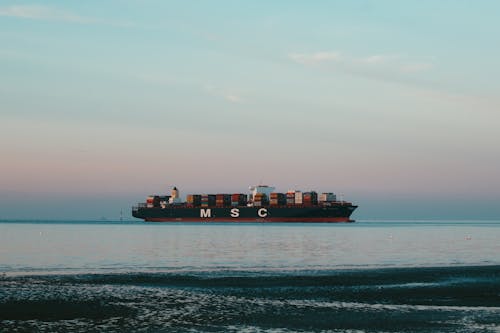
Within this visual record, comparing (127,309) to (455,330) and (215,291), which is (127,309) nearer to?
(215,291)

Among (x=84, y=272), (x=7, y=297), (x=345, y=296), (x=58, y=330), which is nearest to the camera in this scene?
(x=58, y=330)

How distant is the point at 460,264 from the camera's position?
64438mm

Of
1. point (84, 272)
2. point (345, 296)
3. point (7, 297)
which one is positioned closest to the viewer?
point (7, 297)

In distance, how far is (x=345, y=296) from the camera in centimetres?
3819

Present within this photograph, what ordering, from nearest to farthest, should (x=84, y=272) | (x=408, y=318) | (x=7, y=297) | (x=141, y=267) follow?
(x=408, y=318)
(x=7, y=297)
(x=84, y=272)
(x=141, y=267)

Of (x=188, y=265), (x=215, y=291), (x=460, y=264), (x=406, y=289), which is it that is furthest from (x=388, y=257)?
(x=215, y=291)

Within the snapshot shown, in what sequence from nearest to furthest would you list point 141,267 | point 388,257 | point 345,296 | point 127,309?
point 127,309 → point 345,296 → point 141,267 → point 388,257

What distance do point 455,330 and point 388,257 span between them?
47911mm

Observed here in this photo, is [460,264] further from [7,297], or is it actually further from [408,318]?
[7,297]

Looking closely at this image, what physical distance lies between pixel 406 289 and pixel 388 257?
33440mm

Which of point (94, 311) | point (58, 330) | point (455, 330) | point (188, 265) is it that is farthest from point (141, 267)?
point (455, 330)

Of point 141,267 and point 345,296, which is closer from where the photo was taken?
point 345,296

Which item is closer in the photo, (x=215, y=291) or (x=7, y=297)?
(x=7, y=297)

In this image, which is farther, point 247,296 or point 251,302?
point 247,296
